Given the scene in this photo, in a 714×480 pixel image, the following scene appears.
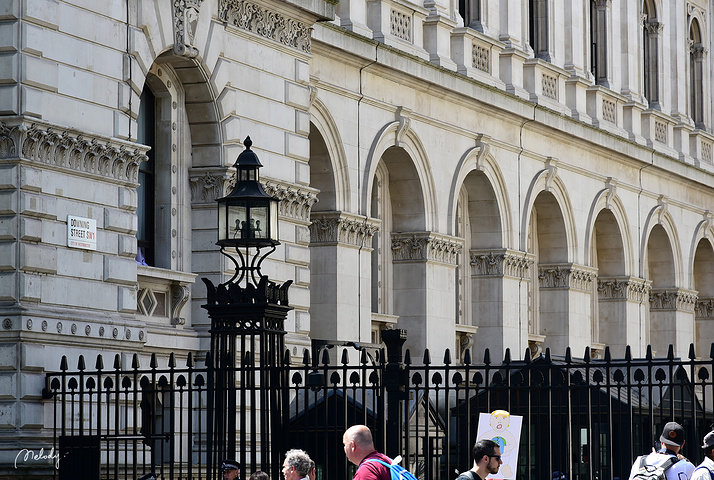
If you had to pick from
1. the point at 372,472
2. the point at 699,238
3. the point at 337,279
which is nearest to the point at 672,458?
the point at 372,472

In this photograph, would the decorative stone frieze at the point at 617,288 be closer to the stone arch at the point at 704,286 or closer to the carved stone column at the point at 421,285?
the stone arch at the point at 704,286

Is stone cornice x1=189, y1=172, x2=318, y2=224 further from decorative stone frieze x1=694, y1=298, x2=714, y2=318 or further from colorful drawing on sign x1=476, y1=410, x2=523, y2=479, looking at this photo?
decorative stone frieze x1=694, y1=298, x2=714, y2=318

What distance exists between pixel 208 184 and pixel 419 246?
27.3ft

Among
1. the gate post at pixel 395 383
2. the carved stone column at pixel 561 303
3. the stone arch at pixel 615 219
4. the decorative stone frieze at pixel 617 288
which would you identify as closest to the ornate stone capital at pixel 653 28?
the stone arch at pixel 615 219

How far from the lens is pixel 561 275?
112 feet

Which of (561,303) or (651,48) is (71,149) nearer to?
(561,303)

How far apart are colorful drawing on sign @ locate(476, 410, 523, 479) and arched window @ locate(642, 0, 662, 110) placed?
89.8ft

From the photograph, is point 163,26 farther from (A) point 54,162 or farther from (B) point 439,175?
(B) point 439,175

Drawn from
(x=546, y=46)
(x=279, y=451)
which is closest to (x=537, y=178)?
(x=546, y=46)

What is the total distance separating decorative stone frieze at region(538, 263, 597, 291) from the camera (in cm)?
3403

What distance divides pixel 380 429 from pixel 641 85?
86.7 ft

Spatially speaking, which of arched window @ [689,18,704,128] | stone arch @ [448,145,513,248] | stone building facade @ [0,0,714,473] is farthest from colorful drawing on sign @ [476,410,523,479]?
arched window @ [689,18,704,128]

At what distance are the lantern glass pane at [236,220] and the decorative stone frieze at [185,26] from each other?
517cm

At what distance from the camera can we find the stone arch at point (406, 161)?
26.4 m
